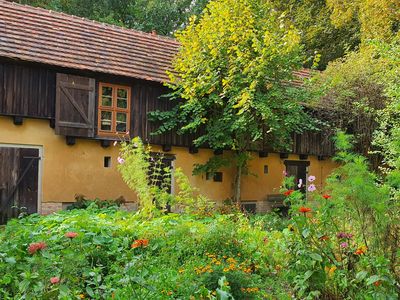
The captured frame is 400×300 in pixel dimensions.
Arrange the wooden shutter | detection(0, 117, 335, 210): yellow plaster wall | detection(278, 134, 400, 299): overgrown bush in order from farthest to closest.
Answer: the wooden shutter, detection(0, 117, 335, 210): yellow plaster wall, detection(278, 134, 400, 299): overgrown bush

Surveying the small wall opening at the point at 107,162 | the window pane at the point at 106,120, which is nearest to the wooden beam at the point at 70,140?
the window pane at the point at 106,120

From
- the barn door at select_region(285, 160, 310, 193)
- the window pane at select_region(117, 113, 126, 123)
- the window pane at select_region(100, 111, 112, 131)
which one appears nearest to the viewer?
the window pane at select_region(100, 111, 112, 131)

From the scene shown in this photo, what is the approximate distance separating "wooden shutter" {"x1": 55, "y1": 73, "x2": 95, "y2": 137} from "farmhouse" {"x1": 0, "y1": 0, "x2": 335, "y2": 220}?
3 cm

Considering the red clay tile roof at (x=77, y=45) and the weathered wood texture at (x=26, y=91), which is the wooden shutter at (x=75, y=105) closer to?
the weathered wood texture at (x=26, y=91)

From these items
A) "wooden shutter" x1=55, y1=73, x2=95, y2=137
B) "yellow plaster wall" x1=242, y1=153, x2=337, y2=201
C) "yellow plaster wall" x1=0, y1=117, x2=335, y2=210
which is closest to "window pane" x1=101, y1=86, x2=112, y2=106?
"wooden shutter" x1=55, y1=73, x2=95, y2=137

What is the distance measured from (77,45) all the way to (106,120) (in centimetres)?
241

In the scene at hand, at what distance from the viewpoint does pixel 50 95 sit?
12516 millimetres

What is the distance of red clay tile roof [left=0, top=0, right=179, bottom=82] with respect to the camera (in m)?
12.4

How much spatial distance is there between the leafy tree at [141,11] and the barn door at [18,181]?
15.4m

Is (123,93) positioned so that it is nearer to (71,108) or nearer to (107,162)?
(71,108)

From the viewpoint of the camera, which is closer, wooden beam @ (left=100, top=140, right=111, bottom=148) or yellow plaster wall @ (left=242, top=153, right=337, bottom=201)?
wooden beam @ (left=100, top=140, right=111, bottom=148)

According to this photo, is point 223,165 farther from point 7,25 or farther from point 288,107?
point 7,25

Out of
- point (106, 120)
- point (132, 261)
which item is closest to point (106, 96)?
point (106, 120)

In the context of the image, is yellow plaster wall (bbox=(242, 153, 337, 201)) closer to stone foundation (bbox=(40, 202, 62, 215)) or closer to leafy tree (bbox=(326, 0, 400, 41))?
leafy tree (bbox=(326, 0, 400, 41))
